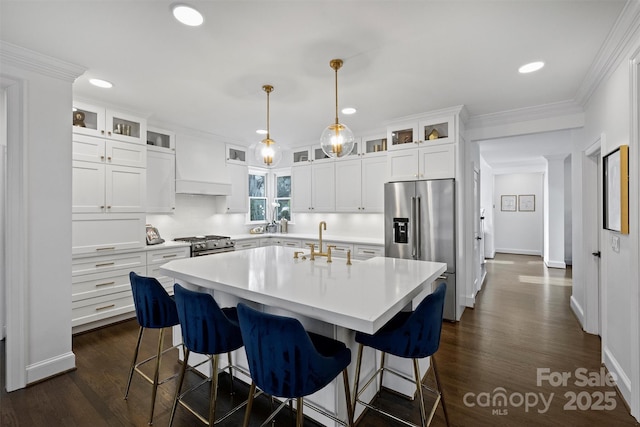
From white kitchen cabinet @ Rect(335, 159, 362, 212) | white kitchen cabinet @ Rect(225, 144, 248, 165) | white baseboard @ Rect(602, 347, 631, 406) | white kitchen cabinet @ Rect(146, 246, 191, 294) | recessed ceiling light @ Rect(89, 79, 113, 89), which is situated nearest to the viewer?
white baseboard @ Rect(602, 347, 631, 406)

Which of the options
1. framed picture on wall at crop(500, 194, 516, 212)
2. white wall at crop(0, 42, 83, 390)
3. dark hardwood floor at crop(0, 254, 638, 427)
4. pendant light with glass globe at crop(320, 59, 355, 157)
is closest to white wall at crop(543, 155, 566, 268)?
framed picture on wall at crop(500, 194, 516, 212)

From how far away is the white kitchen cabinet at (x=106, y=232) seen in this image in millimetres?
3176

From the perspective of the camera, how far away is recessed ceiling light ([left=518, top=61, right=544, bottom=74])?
8.19 ft

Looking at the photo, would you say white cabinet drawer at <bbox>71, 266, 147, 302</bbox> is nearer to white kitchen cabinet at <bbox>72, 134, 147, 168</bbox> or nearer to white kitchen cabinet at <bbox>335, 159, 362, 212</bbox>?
white kitchen cabinet at <bbox>72, 134, 147, 168</bbox>

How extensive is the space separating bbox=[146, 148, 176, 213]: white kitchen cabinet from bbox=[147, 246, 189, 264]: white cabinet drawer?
57 cm

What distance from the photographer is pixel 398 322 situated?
1856mm

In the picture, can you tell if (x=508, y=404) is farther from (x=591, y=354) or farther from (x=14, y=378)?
(x=14, y=378)

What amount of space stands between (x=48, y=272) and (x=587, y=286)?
5274mm

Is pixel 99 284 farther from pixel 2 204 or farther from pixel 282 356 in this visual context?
pixel 282 356

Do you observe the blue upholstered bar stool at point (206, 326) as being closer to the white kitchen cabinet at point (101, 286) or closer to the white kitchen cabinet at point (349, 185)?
the white kitchen cabinet at point (101, 286)

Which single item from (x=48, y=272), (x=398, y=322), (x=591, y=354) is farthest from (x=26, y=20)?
(x=591, y=354)

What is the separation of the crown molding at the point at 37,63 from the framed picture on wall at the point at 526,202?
1027 centimetres

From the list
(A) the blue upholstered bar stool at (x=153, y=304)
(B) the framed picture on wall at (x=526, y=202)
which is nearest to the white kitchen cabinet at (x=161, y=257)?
(A) the blue upholstered bar stool at (x=153, y=304)

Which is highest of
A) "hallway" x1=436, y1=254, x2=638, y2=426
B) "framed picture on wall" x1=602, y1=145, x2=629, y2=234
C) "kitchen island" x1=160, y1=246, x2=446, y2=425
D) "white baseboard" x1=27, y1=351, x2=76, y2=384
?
"framed picture on wall" x1=602, y1=145, x2=629, y2=234
